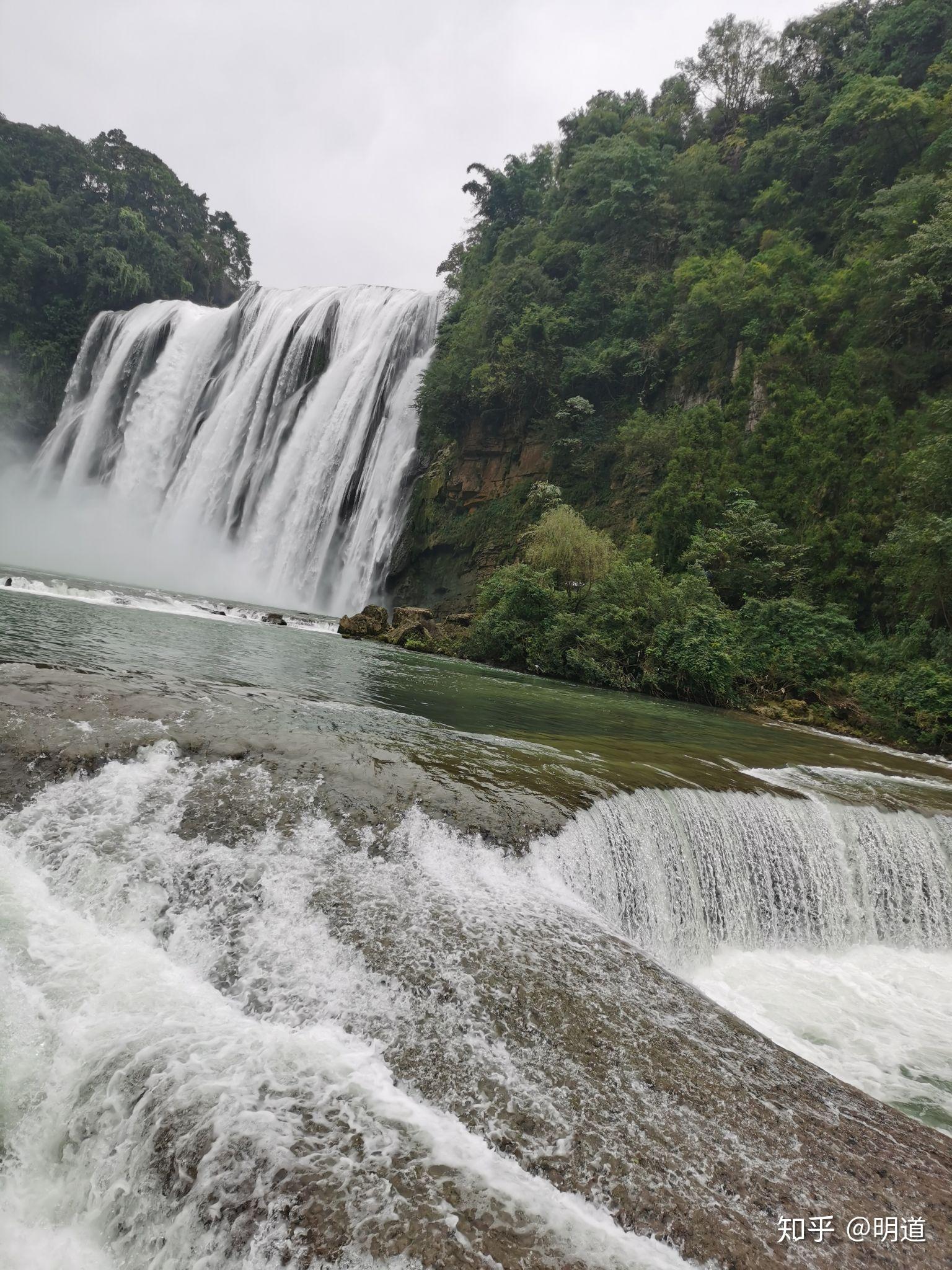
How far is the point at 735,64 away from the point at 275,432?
2730cm

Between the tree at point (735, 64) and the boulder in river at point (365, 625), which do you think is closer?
the boulder in river at point (365, 625)

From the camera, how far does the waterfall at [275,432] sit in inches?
1072

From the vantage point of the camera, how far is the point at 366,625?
19.2m

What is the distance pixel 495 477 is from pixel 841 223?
48.0 ft

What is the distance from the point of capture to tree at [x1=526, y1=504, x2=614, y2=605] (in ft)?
57.9

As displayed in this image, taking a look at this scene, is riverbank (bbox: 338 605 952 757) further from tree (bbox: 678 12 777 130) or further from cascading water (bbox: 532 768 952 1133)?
tree (bbox: 678 12 777 130)

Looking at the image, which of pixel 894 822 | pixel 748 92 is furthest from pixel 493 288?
pixel 894 822

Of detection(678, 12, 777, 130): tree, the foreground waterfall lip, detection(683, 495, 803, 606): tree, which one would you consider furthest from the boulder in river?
detection(678, 12, 777, 130): tree

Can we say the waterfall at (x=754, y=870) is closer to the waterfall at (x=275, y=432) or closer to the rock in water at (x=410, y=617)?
the rock in water at (x=410, y=617)

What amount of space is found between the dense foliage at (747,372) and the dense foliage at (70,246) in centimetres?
2735

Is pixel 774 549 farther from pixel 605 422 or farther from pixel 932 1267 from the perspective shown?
pixel 932 1267

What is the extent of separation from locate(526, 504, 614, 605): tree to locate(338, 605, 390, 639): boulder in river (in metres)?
4.80

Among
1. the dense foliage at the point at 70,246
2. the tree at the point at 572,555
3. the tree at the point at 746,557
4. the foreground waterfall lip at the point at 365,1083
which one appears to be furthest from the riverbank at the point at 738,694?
the dense foliage at the point at 70,246

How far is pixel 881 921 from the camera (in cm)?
612
